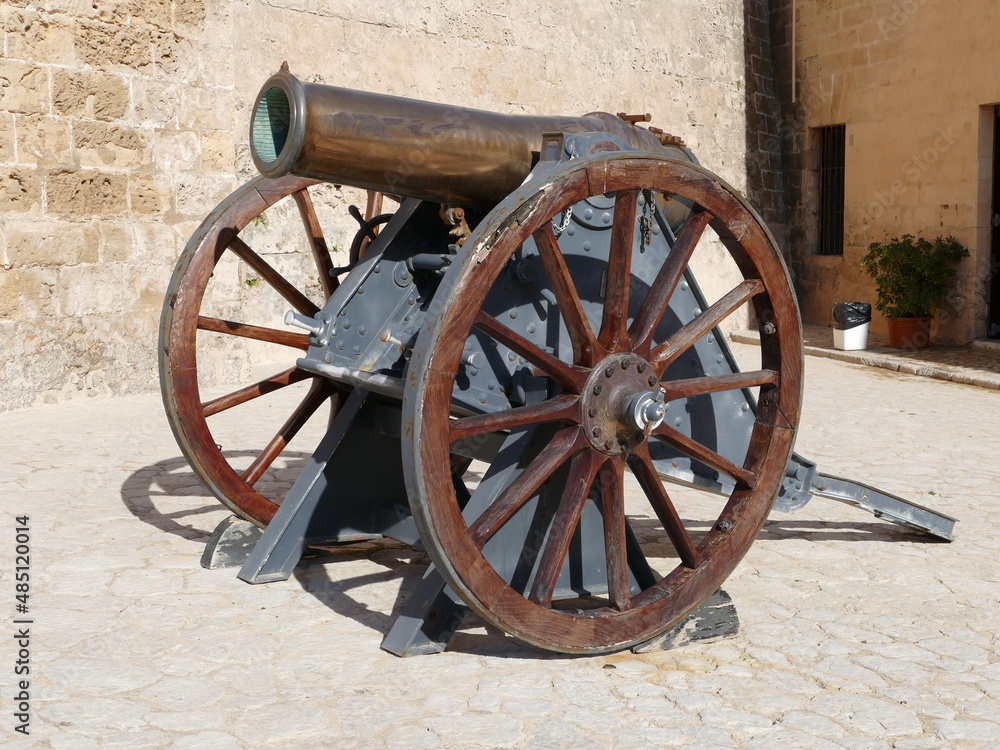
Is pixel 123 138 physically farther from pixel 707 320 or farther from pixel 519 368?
pixel 707 320

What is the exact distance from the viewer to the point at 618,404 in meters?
2.91

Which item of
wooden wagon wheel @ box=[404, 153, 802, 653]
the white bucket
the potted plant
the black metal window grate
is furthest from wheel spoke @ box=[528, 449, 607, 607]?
the black metal window grate

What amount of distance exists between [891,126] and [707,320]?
29.2 feet

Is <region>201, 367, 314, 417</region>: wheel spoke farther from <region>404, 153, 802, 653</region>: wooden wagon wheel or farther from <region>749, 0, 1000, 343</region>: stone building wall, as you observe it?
<region>749, 0, 1000, 343</region>: stone building wall

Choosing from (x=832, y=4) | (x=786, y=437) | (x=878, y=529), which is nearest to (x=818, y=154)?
(x=832, y=4)

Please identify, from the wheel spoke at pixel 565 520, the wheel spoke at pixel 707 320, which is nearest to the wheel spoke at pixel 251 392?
the wheel spoke at pixel 565 520

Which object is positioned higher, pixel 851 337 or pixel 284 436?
pixel 851 337

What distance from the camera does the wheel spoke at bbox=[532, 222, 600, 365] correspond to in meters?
2.79

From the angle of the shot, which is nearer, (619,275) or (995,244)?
(619,275)

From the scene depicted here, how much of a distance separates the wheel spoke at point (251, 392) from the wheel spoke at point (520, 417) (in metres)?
1.20

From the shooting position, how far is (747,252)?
3.13 metres

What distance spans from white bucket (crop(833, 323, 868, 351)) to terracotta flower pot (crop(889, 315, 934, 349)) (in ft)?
0.97

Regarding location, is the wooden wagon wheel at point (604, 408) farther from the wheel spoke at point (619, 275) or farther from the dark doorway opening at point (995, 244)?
the dark doorway opening at point (995, 244)

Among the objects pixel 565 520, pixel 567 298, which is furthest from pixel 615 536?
pixel 567 298
